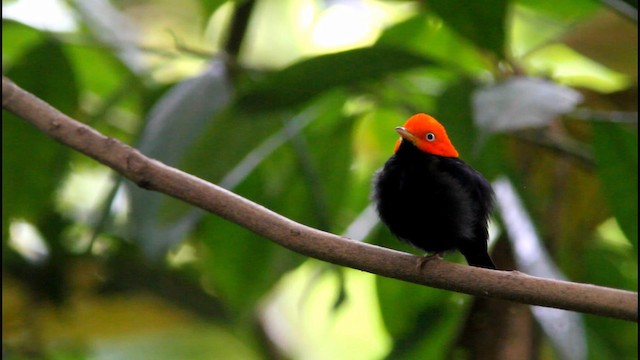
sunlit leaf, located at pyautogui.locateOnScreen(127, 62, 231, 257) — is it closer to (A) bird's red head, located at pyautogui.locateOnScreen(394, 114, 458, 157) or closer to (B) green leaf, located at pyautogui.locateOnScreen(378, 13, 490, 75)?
(B) green leaf, located at pyautogui.locateOnScreen(378, 13, 490, 75)

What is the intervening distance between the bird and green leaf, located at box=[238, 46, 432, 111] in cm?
72

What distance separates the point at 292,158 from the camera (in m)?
2.95

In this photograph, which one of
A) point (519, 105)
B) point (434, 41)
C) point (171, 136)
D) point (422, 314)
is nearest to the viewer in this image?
point (519, 105)

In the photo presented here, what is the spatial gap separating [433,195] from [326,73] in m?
0.86

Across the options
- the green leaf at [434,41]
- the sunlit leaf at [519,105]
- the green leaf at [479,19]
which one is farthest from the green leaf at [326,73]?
the green leaf at [434,41]

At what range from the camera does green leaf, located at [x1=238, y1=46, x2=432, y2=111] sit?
7.87 ft

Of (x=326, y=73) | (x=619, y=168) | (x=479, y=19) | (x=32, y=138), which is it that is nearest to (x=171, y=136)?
(x=326, y=73)

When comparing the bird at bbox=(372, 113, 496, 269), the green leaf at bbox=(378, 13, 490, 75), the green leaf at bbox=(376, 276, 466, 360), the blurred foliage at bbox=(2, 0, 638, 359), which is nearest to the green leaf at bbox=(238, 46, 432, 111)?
the blurred foliage at bbox=(2, 0, 638, 359)

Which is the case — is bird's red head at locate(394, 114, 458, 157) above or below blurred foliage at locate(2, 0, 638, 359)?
above

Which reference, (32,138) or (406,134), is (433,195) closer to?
(406,134)

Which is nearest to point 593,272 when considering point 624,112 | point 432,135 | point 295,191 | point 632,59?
point 624,112

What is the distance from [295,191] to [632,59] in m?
1.10

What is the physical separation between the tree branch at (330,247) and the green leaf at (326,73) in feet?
2.64

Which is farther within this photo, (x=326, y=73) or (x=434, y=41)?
(x=434, y=41)
